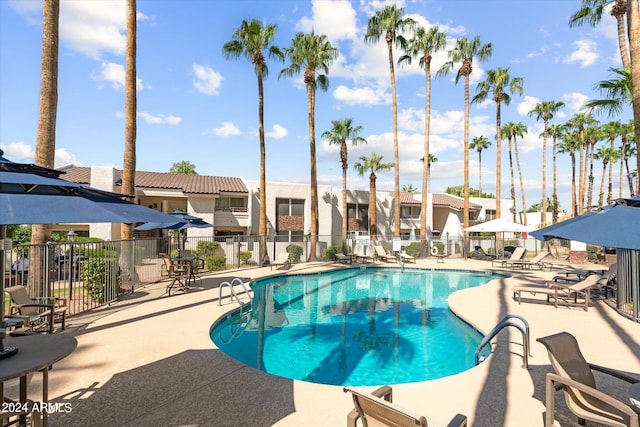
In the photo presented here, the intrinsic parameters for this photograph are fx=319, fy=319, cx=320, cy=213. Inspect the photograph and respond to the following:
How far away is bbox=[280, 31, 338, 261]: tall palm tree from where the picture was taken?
22.8 meters

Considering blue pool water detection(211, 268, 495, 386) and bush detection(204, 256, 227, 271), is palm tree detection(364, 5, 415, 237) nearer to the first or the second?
blue pool water detection(211, 268, 495, 386)

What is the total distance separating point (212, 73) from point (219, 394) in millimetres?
24160

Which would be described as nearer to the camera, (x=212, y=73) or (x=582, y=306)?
(x=582, y=306)

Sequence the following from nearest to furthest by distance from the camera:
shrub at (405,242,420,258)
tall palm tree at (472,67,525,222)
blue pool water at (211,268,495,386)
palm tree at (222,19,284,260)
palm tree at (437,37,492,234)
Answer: blue pool water at (211,268,495,386)
palm tree at (222,19,284,260)
shrub at (405,242,420,258)
palm tree at (437,37,492,234)
tall palm tree at (472,67,525,222)

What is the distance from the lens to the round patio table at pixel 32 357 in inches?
113

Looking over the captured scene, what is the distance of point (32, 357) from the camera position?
124 inches

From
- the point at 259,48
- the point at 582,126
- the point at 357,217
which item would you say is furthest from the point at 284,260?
the point at 582,126

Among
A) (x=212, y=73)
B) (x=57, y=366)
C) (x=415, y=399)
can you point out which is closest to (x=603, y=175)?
(x=212, y=73)

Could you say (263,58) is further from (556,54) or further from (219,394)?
(219,394)

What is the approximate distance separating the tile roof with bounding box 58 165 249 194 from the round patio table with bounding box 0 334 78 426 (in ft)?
71.1

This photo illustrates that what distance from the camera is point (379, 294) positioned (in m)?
14.0

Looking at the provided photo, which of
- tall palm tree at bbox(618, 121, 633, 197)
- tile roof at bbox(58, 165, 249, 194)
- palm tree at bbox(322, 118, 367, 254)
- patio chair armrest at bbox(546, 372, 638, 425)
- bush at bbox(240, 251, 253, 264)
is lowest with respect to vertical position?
bush at bbox(240, 251, 253, 264)

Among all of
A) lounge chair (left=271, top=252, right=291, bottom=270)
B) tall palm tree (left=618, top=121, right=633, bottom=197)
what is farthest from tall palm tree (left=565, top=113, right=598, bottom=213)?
lounge chair (left=271, top=252, right=291, bottom=270)

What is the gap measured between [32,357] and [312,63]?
23.5 meters
